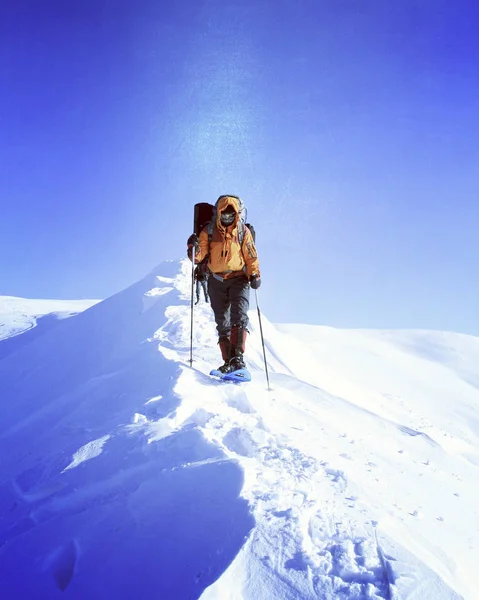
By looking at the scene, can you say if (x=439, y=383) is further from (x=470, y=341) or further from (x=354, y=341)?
(x=470, y=341)

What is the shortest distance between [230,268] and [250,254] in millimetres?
395

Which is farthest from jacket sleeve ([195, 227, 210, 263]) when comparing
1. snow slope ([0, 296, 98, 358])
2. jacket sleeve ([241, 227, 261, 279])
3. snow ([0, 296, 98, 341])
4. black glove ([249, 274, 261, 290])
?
snow ([0, 296, 98, 341])

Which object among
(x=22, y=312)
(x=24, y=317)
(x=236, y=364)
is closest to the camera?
(x=236, y=364)

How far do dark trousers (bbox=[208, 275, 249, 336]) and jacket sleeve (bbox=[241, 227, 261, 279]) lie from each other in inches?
9.6

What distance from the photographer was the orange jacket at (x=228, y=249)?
20.0 feet

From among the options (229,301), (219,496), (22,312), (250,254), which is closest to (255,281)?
(250,254)

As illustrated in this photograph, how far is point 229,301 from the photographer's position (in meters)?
6.48

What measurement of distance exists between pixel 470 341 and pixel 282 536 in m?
30.3

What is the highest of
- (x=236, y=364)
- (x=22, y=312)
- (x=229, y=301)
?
(x=22, y=312)

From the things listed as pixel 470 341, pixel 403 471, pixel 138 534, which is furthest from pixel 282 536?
pixel 470 341

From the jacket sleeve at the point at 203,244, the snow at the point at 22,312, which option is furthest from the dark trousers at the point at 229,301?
the snow at the point at 22,312

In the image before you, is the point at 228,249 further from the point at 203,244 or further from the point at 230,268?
the point at 203,244

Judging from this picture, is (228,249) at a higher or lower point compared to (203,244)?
lower

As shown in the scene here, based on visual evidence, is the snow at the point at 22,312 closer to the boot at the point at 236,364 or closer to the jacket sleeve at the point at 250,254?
the boot at the point at 236,364
